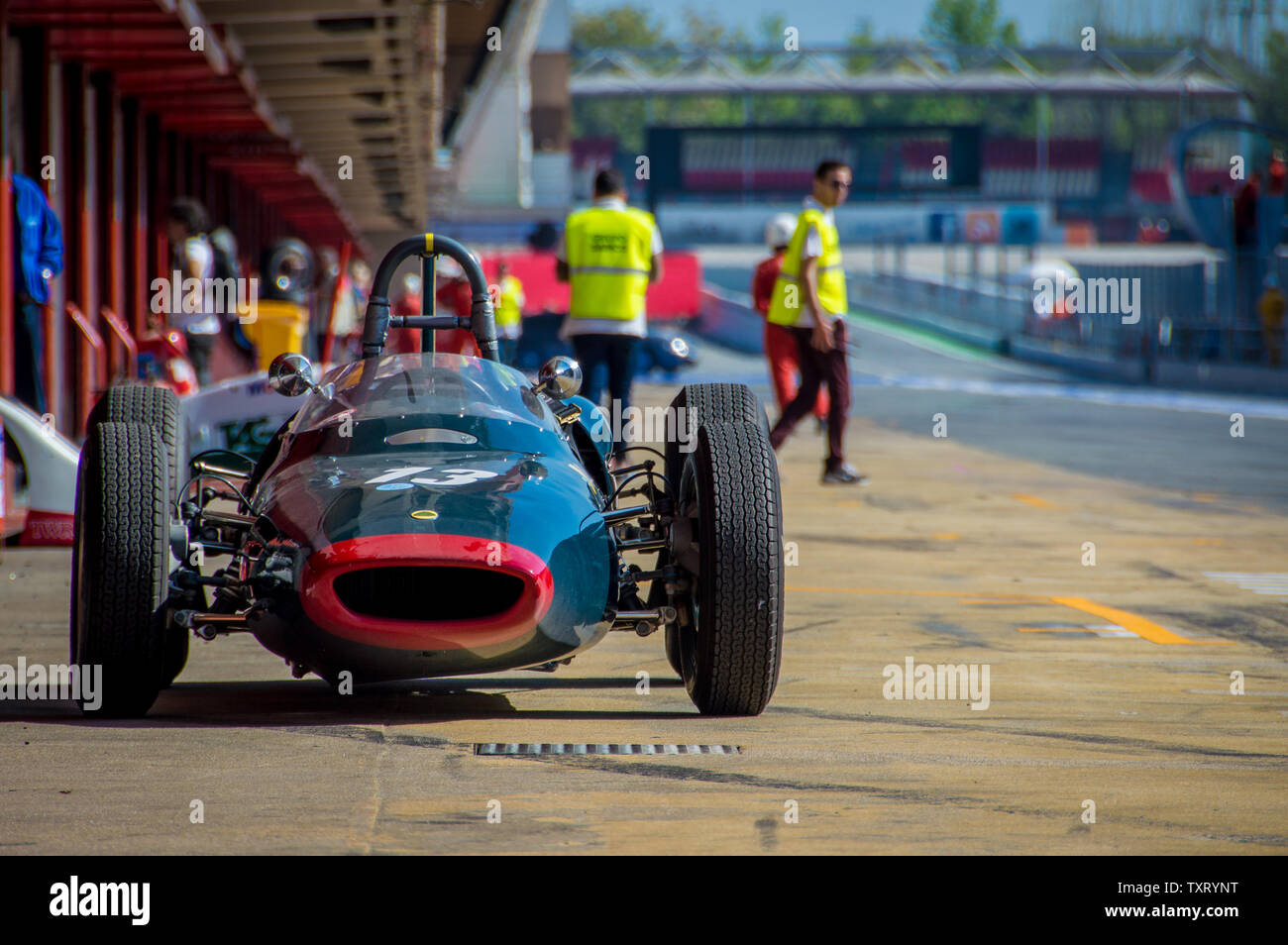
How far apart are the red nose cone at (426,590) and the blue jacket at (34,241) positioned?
7.21 m

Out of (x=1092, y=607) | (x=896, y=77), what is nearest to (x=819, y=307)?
(x=1092, y=607)

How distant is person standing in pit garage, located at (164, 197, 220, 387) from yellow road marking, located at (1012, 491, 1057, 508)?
634cm

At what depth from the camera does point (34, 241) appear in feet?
37.8

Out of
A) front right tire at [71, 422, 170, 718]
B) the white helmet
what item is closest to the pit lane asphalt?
front right tire at [71, 422, 170, 718]

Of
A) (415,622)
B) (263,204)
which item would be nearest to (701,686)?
(415,622)

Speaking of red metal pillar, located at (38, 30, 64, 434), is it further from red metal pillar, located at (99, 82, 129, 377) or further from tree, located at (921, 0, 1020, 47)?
tree, located at (921, 0, 1020, 47)

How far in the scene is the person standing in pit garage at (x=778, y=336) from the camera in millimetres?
15609

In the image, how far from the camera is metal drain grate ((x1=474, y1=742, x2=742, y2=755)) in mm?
4938

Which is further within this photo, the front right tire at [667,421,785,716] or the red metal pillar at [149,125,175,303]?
the red metal pillar at [149,125,175,303]

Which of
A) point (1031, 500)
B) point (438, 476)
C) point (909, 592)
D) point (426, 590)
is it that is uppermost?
point (438, 476)

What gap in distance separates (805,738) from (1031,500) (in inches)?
298

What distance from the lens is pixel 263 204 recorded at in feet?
121

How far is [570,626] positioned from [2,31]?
30.2 ft

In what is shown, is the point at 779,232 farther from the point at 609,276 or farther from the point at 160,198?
the point at 160,198
